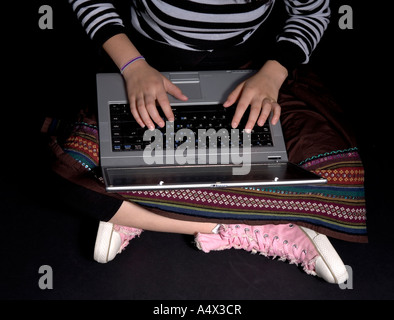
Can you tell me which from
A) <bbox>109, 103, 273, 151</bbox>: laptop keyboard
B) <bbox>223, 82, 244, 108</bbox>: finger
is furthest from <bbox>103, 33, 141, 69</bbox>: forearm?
<bbox>223, 82, 244, 108</bbox>: finger

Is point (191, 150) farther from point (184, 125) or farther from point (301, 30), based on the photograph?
point (301, 30)

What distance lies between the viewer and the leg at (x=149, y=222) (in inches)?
38.5

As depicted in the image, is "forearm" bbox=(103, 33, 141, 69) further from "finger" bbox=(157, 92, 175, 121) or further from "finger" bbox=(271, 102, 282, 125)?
"finger" bbox=(271, 102, 282, 125)

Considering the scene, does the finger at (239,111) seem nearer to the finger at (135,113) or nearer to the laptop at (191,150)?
the laptop at (191,150)

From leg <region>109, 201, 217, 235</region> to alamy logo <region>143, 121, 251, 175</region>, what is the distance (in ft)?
0.51

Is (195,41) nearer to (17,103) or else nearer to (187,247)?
(187,247)

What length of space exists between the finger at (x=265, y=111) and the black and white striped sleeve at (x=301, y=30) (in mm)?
150

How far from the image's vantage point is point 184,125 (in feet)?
3.00

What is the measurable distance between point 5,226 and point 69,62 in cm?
49

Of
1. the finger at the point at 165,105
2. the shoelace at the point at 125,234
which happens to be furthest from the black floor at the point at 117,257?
the finger at the point at 165,105

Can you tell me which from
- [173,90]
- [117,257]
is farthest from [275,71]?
[117,257]

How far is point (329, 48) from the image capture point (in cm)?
133

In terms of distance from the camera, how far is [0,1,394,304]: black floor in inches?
41.7

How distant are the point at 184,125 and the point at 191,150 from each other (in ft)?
0.21
